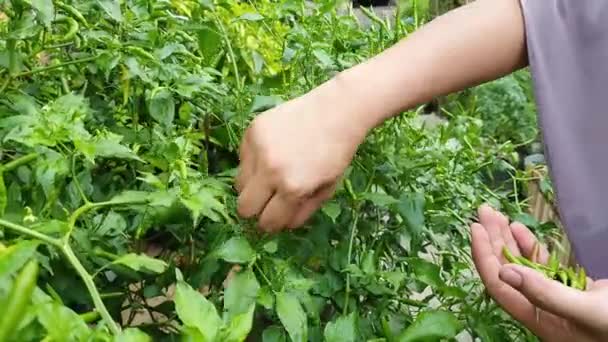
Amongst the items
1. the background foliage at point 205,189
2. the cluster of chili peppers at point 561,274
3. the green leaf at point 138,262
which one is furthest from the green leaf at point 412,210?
the green leaf at point 138,262

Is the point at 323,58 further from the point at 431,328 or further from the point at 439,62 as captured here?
the point at 431,328

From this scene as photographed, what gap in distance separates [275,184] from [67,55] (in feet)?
0.83

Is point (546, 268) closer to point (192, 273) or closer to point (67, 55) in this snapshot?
point (192, 273)

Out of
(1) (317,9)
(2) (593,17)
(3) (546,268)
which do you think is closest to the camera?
(3) (546,268)

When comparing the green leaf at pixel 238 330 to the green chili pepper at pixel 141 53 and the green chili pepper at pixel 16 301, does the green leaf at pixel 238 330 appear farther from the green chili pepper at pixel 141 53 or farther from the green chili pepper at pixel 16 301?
the green chili pepper at pixel 141 53

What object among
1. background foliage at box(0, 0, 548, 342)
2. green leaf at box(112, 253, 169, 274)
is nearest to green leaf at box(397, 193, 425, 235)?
background foliage at box(0, 0, 548, 342)

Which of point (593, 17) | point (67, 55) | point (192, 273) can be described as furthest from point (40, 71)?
point (593, 17)

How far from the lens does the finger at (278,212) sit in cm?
57

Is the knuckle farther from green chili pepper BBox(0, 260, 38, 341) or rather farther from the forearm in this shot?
green chili pepper BBox(0, 260, 38, 341)

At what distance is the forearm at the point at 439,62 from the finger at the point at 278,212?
0.24ft

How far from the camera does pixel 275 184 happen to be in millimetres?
574

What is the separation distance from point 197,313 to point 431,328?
0.19m

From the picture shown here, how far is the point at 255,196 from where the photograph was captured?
1.89 ft

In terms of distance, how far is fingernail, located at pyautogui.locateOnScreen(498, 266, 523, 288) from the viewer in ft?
1.77
